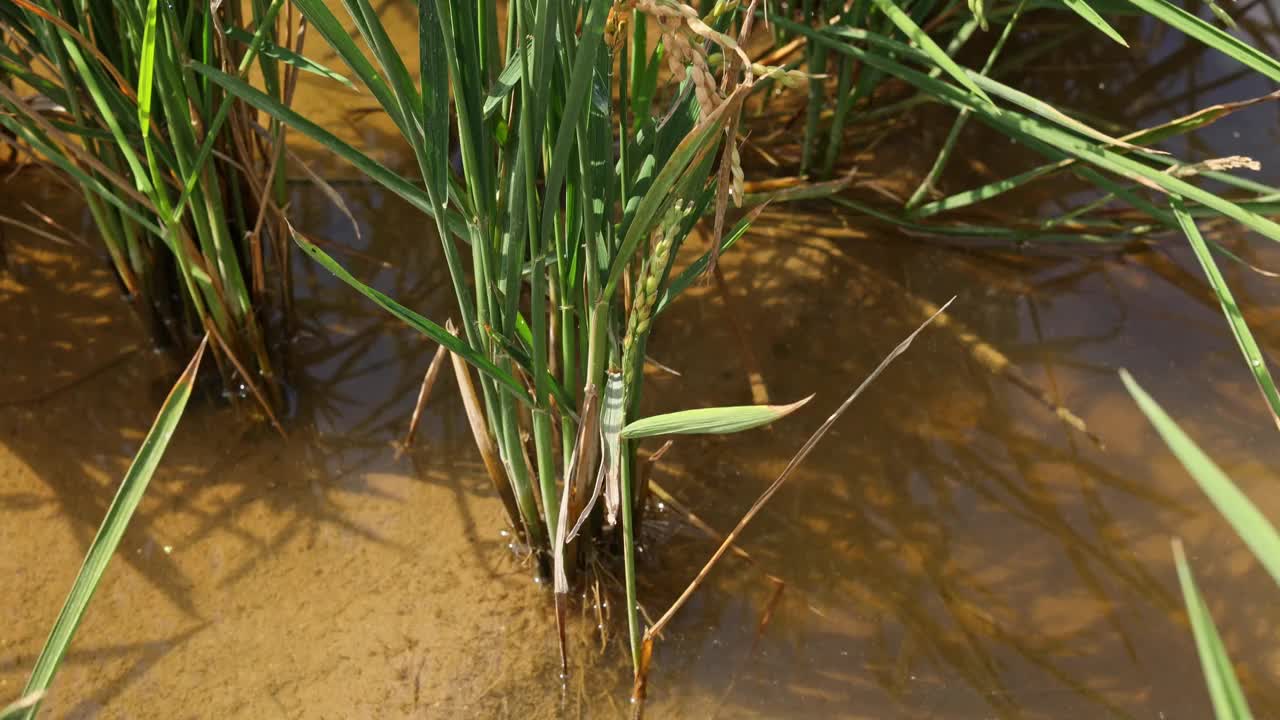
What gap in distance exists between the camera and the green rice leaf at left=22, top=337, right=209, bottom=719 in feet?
2.45

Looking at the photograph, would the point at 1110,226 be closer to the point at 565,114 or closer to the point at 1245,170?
the point at 1245,170

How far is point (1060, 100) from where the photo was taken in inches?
73.6

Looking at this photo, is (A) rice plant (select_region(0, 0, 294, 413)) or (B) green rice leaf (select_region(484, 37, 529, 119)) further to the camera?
(A) rice plant (select_region(0, 0, 294, 413))

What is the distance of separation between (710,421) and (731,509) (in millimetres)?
528

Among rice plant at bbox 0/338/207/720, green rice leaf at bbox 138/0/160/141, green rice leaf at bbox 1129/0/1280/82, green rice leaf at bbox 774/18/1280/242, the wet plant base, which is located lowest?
the wet plant base

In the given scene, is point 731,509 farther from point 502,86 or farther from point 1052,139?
point 502,86

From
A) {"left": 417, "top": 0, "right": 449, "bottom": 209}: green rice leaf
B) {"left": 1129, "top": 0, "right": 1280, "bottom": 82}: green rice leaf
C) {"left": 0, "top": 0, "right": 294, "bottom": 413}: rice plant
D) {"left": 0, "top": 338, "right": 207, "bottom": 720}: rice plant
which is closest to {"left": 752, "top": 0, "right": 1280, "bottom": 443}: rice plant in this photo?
{"left": 1129, "top": 0, "right": 1280, "bottom": 82}: green rice leaf

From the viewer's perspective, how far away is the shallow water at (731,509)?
1200mm

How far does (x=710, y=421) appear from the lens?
838mm

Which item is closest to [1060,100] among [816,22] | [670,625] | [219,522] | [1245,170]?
[1245,170]

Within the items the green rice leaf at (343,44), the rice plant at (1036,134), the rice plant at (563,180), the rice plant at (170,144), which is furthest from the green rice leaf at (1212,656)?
the rice plant at (170,144)

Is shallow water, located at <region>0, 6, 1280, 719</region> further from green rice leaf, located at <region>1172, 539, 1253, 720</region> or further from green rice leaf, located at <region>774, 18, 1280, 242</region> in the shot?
green rice leaf, located at <region>1172, 539, 1253, 720</region>

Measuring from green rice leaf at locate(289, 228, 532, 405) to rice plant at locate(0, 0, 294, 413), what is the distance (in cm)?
26

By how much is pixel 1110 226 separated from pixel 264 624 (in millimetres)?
1214
